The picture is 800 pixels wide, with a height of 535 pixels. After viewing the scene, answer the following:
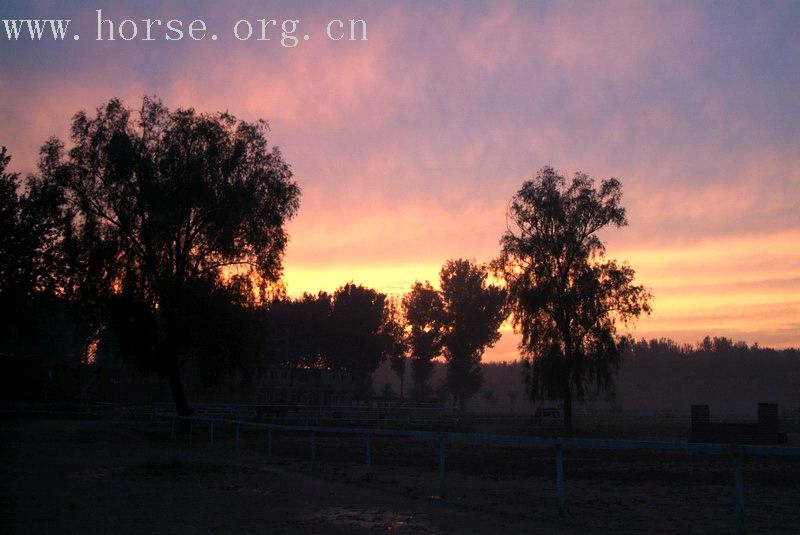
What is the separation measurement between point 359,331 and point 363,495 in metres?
81.9

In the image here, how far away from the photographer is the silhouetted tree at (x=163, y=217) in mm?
34406

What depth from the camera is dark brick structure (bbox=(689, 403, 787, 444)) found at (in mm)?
34344

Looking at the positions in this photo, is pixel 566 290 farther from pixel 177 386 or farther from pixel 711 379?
pixel 711 379

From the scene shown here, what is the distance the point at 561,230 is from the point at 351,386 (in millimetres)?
56812

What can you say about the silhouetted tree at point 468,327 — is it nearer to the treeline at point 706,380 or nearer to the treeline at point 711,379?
the treeline at point 706,380

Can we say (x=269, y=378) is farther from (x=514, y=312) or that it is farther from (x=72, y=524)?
(x=72, y=524)

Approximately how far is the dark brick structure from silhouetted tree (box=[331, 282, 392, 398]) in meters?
61.4

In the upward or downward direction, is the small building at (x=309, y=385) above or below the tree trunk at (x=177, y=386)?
below

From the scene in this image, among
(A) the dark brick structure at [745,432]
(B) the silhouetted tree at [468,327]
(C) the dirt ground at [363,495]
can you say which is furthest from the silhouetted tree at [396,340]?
(C) the dirt ground at [363,495]

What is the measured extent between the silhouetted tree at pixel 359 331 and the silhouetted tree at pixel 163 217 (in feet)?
193

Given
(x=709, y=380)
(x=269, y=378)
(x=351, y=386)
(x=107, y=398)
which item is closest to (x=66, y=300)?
(x=107, y=398)

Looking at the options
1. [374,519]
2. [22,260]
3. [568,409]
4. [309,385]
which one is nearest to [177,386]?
[22,260]

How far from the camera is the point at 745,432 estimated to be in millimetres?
34375

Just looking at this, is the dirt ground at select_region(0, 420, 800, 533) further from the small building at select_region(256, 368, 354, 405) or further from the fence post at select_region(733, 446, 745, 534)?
the small building at select_region(256, 368, 354, 405)
